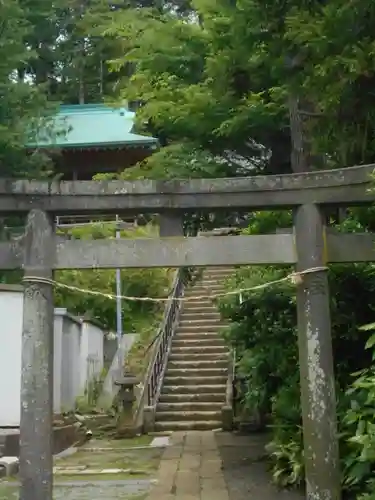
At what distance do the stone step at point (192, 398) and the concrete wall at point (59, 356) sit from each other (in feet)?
6.59

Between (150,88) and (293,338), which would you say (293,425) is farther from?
(150,88)

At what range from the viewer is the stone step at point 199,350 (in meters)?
16.6

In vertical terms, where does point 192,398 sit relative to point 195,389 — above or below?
below

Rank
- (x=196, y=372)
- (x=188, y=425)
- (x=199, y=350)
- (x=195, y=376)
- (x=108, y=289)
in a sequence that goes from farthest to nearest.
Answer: (x=108, y=289)
(x=199, y=350)
(x=196, y=372)
(x=195, y=376)
(x=188, y=425)

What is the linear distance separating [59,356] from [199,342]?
4796 mm

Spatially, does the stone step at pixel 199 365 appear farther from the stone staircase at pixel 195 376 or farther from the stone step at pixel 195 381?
the stone step at pixel 195 381

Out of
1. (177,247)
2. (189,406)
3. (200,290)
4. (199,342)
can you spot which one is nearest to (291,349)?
(177,247)

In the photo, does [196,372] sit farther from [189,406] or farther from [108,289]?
[108,289]

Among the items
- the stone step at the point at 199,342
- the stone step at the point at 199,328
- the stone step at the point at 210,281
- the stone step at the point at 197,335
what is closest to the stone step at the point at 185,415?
the stone step at the point at 199,342

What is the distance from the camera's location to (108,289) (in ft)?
65.7

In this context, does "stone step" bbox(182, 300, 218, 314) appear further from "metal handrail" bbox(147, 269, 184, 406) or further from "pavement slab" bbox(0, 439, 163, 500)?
"pavement slab" bbox(0, 439, 163, 500)

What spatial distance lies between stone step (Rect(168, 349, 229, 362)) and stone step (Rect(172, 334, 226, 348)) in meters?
0.39

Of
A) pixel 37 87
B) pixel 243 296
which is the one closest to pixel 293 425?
pixel 243 296

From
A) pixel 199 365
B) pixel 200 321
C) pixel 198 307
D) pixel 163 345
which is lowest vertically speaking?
pixel 199 365
